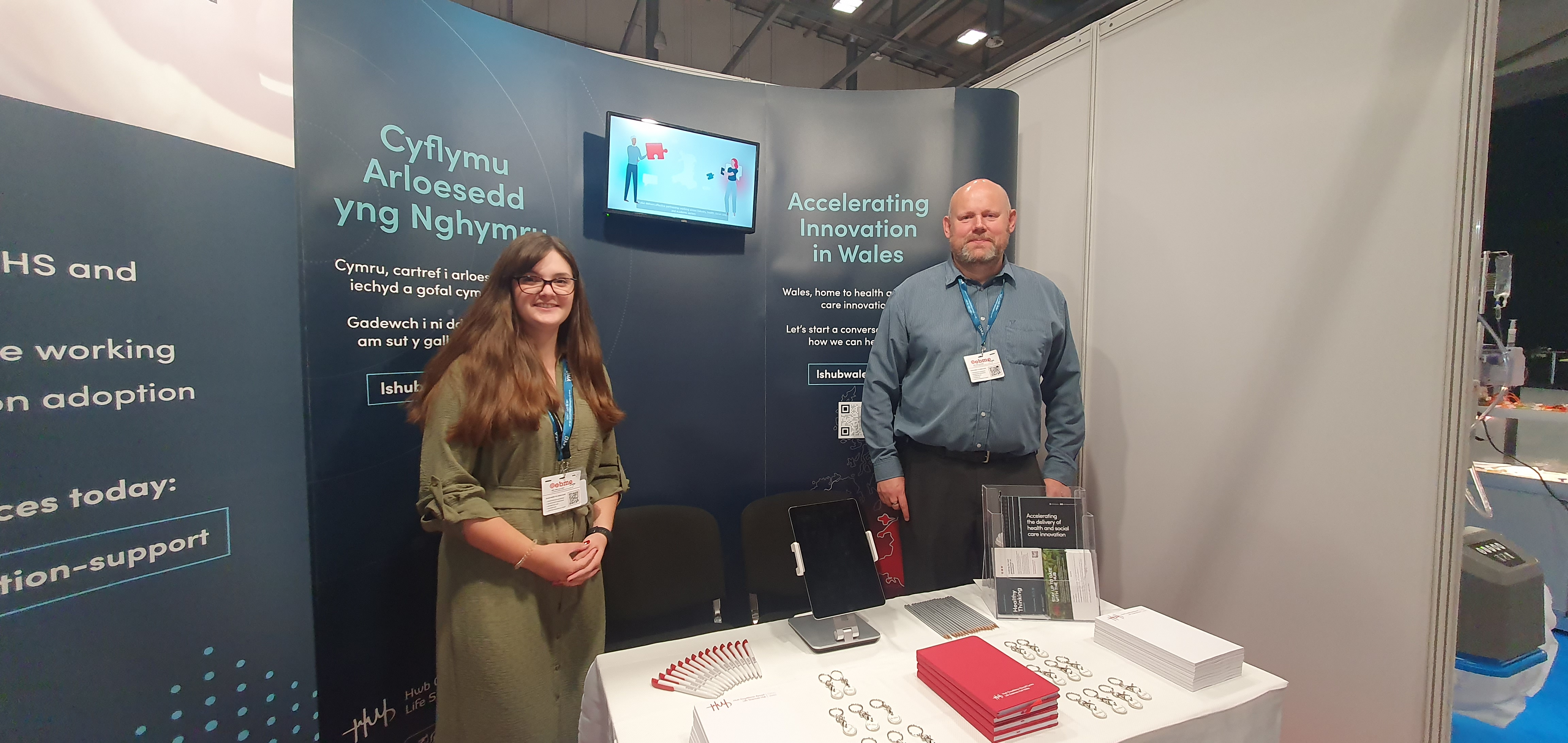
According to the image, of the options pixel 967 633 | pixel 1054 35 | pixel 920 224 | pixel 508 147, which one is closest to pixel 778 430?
pixel 920 224

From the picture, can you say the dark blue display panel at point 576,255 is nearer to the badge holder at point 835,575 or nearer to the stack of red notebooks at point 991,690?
the badge holder at point 835,575

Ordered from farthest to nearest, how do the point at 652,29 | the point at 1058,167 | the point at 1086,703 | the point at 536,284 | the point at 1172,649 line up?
the point at 652,29 < the point at 1058,167 < the point at 536,284 < the point at 1172,649 < the point at 1086,703

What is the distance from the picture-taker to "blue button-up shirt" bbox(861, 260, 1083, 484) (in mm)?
2014

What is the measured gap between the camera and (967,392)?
6.62 ft

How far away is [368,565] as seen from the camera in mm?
1791

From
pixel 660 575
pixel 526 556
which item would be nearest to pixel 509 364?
pixel 526 556

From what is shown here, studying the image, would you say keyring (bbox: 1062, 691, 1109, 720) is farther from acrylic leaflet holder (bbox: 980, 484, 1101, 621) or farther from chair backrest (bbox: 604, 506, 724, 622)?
chair backrest (bbox: 604, 506, 724, 622)

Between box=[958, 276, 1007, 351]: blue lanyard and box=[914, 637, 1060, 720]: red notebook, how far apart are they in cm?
115

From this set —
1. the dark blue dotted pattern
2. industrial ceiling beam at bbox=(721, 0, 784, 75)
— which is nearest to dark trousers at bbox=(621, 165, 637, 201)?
the dark blue dotted pattern

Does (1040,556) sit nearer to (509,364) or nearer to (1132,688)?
(1132,688)

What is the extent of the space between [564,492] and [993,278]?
5.52 feet

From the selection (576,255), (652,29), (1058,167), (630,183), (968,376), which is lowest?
(968,376)

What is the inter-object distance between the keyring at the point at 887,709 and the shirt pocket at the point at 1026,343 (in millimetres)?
1330

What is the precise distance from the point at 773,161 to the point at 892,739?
234 cm
